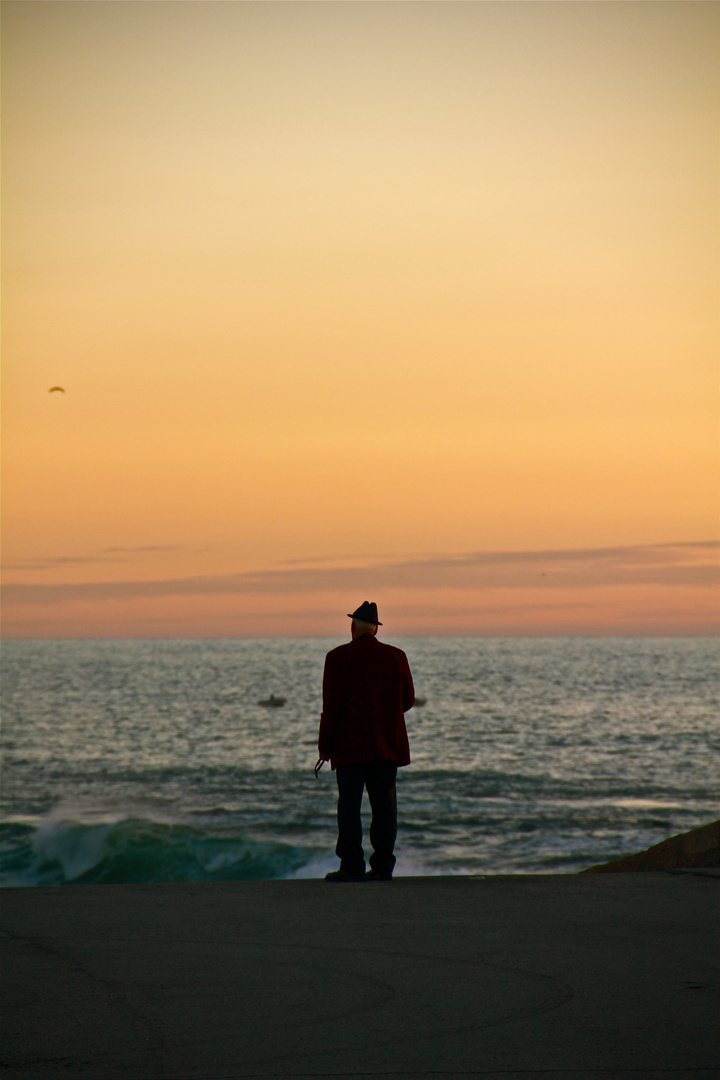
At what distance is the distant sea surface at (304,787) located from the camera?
22266 mm

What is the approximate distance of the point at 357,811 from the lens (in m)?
7.58

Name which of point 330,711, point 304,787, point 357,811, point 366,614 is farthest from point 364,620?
point 304,787

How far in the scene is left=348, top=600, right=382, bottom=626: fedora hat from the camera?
784 cm

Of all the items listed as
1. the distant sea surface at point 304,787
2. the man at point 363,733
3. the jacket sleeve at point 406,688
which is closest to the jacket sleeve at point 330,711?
the man at point 363,733

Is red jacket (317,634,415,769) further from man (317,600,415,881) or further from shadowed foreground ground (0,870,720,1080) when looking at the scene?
shadowed foreground ground (0,870,720,1080)

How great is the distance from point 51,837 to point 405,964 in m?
21.2

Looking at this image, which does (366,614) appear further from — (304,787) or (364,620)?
(304,787)

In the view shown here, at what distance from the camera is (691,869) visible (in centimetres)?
743

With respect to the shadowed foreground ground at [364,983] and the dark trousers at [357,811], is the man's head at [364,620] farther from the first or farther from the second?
the shadowed foreground ground at [364,983]

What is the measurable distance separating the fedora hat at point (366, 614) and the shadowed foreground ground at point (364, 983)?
195cm

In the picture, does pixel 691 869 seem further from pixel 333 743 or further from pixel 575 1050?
pixel 575 1050

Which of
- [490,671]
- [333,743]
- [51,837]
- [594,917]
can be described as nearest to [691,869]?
[594,917]

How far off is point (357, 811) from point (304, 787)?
Answer: 26163mm

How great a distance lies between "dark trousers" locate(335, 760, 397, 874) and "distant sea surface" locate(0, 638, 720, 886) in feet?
43.5
